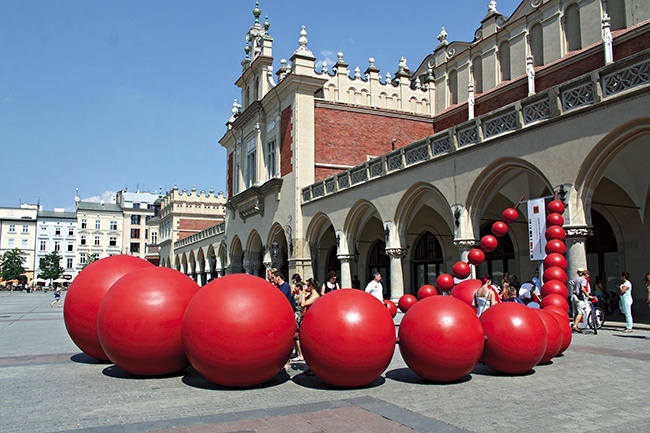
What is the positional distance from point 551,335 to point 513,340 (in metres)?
1.25

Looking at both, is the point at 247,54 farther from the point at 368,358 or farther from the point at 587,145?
the point at 368,358

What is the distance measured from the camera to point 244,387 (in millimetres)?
7715

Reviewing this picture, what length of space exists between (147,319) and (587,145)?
10.7 metres

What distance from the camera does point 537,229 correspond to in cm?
1475

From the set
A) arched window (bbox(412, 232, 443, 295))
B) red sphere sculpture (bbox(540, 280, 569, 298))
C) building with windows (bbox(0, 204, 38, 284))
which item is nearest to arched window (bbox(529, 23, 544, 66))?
arched window (bbox(412, 232, 443, 295))

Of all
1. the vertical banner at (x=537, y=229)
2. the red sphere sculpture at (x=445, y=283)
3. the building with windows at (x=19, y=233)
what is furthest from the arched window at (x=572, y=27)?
the building with windows at (x=19, y=233)

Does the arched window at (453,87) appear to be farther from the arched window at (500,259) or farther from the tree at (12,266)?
the tree at (12,266)

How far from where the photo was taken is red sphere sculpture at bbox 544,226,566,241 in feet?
43.3

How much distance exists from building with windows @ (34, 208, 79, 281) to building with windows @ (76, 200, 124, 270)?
2.19m

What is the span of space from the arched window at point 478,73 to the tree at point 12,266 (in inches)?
3282

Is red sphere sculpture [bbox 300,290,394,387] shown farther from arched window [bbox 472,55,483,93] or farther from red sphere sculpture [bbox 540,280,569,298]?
arched window [bbox 472,55,483,93]

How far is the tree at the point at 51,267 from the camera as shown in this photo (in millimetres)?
88125

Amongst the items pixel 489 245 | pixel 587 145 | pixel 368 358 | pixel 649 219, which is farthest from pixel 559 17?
pixel 368 358

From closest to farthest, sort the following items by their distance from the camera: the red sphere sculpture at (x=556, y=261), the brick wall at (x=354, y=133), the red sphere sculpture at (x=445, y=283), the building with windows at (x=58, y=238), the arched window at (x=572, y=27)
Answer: the red sphere sculpture at (x=556, y=261) < the red sphere sculpture at (x=445, y=283) < the arched window at (x=572, y=27) < the brick wall at (x=354, y=133) < the building with windows at (x=58, y=238)
